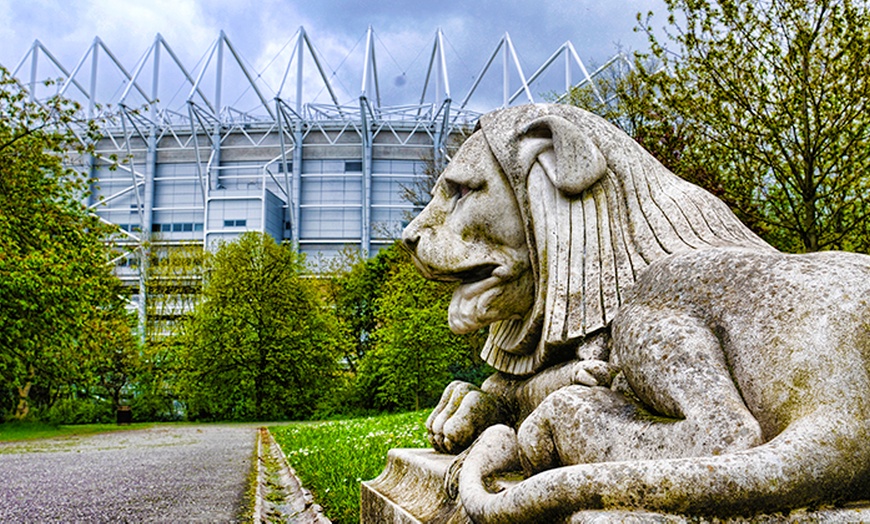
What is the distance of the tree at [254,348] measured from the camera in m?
29.0

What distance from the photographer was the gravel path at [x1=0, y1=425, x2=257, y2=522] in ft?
19.7

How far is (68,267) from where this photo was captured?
16.2 meters

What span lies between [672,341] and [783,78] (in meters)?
10.3

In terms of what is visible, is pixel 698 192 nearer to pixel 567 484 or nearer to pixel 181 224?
pixel 567 484

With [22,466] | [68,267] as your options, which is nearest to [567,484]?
[22,466]

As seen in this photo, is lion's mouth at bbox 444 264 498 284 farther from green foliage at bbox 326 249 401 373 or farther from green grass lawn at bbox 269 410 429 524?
green foliage at bbox 326 249 401 373

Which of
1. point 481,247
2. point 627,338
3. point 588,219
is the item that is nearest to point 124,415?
point 481,247

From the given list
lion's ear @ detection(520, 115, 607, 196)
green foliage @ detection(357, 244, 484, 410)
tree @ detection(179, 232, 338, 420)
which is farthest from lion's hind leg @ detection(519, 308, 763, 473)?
tree @ detection(179, 232, 338, 420)

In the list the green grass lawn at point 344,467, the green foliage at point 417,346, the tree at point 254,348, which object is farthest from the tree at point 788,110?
the tree at point 254,348

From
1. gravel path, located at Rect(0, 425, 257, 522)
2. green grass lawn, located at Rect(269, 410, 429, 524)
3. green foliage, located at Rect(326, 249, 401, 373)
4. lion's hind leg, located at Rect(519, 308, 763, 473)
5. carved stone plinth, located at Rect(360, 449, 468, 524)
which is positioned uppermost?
green foliage, located at Rect(326, 249, 401, 373)

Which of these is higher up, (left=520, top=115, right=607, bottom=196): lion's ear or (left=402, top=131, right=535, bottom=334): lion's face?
(left=520, top=115, right=607, bottom=196): lion's ear

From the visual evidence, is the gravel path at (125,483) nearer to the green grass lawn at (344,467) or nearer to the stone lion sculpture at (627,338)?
the green grass lawn at (344,467)

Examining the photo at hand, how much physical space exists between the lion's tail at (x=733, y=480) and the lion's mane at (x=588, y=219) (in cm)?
81

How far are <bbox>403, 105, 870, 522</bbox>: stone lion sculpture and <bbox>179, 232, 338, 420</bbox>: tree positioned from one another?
27.2 meters
